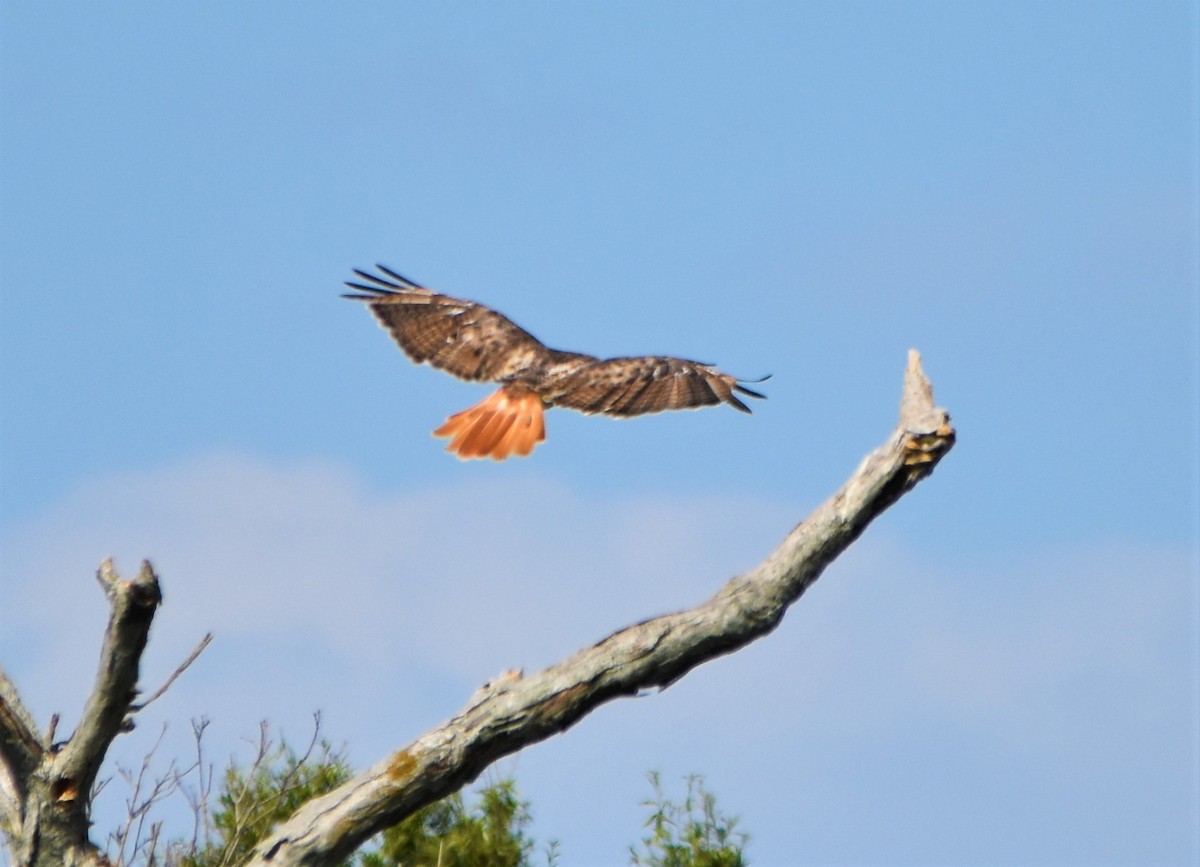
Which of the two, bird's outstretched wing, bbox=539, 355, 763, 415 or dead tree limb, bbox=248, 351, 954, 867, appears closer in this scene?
dead tree limb, bbox=248, 351, 954, 867

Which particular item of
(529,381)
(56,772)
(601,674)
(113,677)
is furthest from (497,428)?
(113,677)

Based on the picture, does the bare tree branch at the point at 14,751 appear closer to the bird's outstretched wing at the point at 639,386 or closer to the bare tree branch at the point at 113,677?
the bare tree branch at the point at 113,677

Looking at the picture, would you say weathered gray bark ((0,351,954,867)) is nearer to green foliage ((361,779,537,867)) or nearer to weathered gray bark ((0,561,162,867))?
weathered gray bark ((0,561,162,867))

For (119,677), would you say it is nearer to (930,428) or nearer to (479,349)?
(930,428)

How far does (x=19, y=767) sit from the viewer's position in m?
5.88

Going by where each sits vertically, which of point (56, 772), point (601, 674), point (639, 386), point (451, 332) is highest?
point (451, 332)

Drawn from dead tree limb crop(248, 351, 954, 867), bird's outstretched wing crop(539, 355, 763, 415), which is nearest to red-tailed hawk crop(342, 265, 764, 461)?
bird's outstretched wing crop(539, 355, 763, 415)

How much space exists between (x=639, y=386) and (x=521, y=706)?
5.16 metres

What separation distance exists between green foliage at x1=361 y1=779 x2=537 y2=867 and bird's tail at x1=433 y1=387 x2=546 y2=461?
208 centimetres

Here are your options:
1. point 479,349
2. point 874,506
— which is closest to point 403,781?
point 874,506

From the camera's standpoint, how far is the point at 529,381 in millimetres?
11391

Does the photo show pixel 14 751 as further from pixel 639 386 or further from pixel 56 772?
pixel 639 386

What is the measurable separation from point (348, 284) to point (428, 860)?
4464 millimetres

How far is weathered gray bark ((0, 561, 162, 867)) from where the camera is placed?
5664 millimetres
